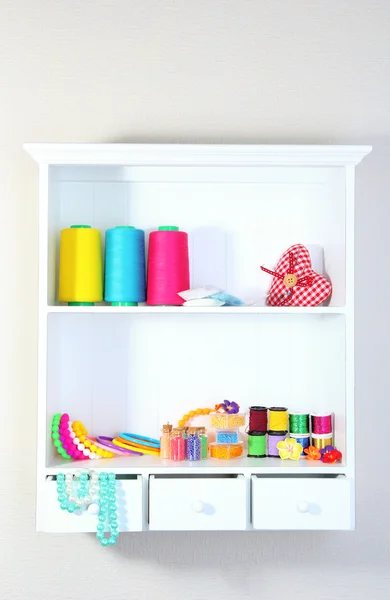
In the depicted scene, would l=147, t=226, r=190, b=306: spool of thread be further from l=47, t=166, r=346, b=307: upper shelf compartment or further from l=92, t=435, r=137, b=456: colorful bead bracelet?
l=92, t=435, r=137, b=456: colorful bead bracelet

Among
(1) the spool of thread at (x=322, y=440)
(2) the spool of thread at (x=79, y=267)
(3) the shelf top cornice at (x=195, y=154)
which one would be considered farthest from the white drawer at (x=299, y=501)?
(3) the shelf top cornice at (x=195, y=154)

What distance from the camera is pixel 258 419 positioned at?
1716mm

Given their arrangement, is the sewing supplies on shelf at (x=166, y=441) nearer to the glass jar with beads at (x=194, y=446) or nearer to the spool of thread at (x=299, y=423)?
the glass jar with beads at (x=194, y=446)

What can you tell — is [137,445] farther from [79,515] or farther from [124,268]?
[124,268]

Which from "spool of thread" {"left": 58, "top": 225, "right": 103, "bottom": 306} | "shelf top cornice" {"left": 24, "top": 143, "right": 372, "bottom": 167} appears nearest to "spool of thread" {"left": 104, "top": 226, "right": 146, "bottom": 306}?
"spool of thread" {"left": 58, "top": 225, "right": 103, "bottom": 306}

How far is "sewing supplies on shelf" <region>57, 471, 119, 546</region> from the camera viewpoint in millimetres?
1571

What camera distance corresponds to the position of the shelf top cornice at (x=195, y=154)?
159 cm

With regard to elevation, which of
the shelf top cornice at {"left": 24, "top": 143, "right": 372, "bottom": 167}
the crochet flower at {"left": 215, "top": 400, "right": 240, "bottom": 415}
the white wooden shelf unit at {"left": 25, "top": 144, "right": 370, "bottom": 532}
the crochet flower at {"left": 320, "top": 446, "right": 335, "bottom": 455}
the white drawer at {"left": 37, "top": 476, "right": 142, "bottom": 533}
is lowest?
the white drawer at {"left": 37, "top": 476, "right": 142, "bottom": 533}

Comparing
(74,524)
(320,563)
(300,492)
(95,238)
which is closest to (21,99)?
(95,238)

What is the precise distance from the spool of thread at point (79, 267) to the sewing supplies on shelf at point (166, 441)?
12.4 inches

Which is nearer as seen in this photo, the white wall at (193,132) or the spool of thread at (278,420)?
the spool of thread at (278,420)

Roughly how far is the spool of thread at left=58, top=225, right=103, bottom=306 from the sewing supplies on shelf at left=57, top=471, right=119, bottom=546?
370mm

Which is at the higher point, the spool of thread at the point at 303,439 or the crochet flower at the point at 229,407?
the crochet flower at the point at 229,407

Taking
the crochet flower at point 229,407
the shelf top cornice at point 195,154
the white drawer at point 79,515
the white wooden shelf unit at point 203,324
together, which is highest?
the shelf top cornice at point 195,154
